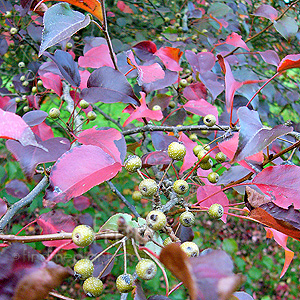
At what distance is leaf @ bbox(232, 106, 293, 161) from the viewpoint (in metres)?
0.54

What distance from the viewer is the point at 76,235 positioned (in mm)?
544

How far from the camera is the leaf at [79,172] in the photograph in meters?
0.62

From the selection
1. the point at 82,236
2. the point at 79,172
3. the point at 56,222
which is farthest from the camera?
the point at 56,222

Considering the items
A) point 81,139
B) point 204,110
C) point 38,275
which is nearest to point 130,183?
point 204,110

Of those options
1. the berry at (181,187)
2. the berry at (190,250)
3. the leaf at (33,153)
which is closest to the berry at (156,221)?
the berry at (190,250)

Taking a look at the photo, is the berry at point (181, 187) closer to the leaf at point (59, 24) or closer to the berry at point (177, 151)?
the berry at point (177, 151)

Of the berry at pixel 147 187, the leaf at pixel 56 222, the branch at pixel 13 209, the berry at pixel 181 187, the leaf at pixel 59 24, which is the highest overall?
the leaf at pixel 59 24

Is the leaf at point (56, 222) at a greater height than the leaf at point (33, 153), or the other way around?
the leaf at point (33, 153)

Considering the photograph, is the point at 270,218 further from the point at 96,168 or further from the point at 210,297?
the point at 96,168

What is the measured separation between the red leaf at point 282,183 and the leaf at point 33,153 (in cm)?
61

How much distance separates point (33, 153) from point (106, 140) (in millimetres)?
223

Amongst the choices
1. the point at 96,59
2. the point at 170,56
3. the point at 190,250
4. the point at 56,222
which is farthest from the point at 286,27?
the point at 56,222

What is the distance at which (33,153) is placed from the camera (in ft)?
2.63

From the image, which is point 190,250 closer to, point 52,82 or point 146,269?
point 146,269
